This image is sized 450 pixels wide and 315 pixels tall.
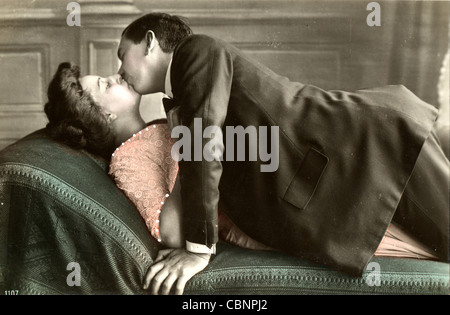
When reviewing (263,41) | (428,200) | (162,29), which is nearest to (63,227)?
(162,29)

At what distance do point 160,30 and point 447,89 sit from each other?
96 centimetres

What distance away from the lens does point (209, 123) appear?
1.39 metres

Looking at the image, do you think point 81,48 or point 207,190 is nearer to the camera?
point 207,190

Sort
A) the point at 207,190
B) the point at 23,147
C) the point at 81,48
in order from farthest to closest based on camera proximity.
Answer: the point at 81,48
the point at 23,147
the point at 207,190

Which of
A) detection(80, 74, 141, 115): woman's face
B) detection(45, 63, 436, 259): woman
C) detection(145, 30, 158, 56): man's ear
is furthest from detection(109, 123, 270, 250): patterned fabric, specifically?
detection(145, 30, 158, 56): man's ear

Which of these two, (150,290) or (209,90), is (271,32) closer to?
(209,90)

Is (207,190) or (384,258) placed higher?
(207,190)

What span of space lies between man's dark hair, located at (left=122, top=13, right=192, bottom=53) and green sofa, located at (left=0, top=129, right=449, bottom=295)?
0.43m

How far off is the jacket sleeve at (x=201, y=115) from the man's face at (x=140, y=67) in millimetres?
129

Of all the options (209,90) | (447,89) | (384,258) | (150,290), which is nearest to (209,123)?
(209,90)

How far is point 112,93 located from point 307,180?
0.68 metres

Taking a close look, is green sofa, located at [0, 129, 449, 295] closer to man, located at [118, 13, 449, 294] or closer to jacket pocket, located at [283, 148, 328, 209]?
man, located at [118, 13, 449, 294]

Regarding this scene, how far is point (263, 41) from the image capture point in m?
1.60

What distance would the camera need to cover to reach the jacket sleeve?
1.38 meters
